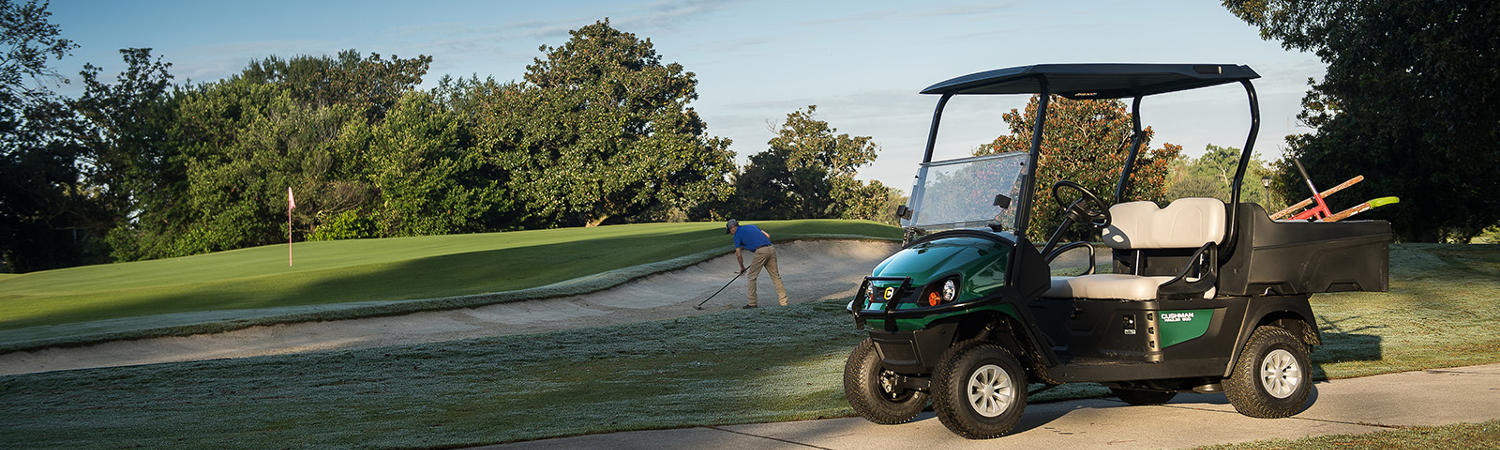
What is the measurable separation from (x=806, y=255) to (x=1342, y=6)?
47.2 feet

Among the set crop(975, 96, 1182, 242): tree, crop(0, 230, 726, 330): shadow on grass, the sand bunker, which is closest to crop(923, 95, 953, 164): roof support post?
the sand bunker

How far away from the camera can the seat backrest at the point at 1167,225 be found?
26.1 feet

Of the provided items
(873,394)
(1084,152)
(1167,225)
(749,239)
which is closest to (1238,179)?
(1167,225)

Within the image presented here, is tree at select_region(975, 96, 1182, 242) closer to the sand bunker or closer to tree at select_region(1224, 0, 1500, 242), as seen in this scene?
tree at select_region(1224, 0, 1500, 242)

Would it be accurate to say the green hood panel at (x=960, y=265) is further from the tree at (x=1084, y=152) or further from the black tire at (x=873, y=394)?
the tree at (x=1084, y=152)

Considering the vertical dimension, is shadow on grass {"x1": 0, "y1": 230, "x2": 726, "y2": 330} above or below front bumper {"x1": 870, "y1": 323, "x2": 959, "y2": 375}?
below

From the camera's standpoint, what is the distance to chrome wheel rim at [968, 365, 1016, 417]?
701 cm

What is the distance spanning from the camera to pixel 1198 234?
26.5 ft

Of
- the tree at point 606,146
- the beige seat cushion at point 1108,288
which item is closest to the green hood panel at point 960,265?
the beige seat cushion at point 1108,288

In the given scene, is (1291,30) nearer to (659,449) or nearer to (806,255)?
(806,255)

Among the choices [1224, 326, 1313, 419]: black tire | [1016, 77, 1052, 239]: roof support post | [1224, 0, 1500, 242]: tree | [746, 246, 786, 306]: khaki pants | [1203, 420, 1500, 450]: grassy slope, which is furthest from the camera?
[746, 246, 786, 306]: khaki pants

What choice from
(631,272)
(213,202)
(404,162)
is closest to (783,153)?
(404,162)

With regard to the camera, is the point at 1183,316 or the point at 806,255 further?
the point at 806,255

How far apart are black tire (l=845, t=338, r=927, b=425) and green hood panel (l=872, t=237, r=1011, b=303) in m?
0.64
